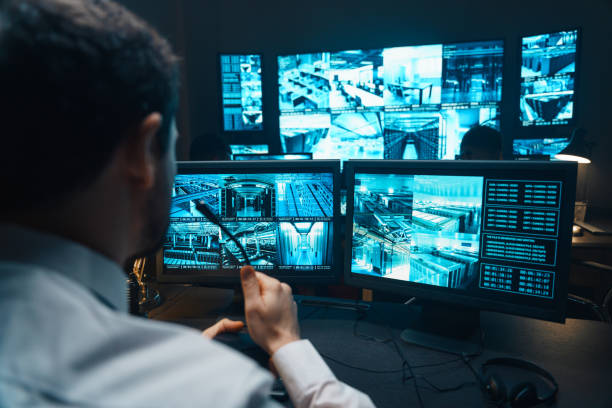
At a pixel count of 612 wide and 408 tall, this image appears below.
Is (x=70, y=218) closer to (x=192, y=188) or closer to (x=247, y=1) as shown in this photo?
(x=192, y=188)

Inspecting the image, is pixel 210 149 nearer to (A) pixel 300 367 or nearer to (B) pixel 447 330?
(B) pixel 447 330

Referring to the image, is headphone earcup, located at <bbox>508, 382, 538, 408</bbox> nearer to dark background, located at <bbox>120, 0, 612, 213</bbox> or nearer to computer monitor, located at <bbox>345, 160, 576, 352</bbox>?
computer monitor, located at <bbox>345, 160, 576, 352</bbox>

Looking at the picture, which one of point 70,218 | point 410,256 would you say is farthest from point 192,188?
point 70,218

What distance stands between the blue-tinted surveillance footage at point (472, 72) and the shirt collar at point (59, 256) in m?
3.41

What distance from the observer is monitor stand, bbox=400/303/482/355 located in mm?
1014

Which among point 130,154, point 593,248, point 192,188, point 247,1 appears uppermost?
point 247,1

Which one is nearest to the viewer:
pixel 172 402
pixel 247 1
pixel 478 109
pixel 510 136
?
pixel 172 402

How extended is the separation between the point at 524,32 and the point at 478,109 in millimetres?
917

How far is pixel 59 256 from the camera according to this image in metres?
0.38

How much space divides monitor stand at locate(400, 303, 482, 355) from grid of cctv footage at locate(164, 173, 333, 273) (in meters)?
0.32

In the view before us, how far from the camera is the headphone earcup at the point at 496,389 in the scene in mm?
784

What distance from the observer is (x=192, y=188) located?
1207 mm

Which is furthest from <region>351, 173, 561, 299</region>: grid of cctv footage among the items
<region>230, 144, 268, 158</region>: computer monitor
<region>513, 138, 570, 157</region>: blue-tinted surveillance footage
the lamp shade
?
<region>230, 144, 268, 158</region>: computer monitor

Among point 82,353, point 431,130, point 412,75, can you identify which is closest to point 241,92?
point 412,75
